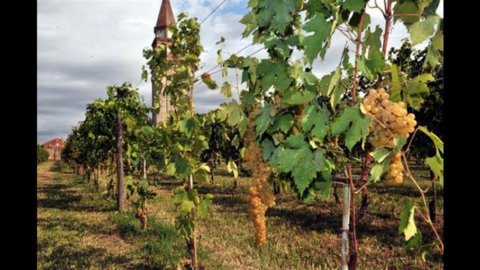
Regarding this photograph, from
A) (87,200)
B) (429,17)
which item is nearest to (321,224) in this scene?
(429,17)

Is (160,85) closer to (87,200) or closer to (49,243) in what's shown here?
(49,243)

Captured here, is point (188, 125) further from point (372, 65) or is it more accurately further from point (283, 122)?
point (372, 65)

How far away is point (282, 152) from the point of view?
1.95m

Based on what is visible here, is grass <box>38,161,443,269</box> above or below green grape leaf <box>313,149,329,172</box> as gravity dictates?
below

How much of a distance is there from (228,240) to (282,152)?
630 cm

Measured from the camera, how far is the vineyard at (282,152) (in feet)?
6.02

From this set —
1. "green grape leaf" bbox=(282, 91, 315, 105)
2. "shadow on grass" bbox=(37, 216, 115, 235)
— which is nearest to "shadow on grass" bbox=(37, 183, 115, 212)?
"shadow on grass" bbox=(37, 216, 115, 235)

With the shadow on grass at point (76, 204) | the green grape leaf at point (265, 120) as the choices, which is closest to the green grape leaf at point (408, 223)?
the green grape leaf at point (265, 120)

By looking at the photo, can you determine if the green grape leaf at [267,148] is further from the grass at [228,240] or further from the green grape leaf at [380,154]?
the grass at [228,240]

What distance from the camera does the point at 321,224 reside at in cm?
950

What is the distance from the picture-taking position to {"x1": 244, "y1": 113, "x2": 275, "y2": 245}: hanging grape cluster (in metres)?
3.02

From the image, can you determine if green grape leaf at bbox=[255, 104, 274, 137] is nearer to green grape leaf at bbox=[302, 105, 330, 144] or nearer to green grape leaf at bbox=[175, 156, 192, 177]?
green grape leaf at bbox=[302, 105, 330, 144]

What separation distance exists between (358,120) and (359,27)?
0.49 meters

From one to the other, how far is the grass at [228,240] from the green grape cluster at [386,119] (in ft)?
9.69
